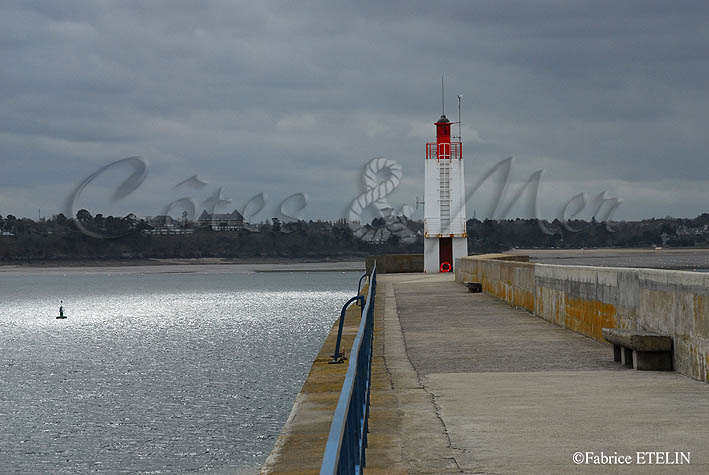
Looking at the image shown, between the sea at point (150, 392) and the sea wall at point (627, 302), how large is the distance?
583cm

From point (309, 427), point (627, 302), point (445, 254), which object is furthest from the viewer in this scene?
point (445, 254)

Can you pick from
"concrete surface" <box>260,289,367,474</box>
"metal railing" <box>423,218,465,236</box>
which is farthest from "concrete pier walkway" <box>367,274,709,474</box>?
"metal railing" <box>423,218,465,236</box>

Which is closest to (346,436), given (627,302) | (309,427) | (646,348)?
(309,427)

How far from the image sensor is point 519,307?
18672 millimetres

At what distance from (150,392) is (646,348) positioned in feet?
57.1

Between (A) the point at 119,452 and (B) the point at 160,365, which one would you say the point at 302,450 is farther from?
(B) the point at 160,365

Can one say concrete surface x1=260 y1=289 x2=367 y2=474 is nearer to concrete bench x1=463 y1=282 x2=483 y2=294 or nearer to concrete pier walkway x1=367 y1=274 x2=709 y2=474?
concrete pier walkway x1=367 y1=274 x2=709 y2=474

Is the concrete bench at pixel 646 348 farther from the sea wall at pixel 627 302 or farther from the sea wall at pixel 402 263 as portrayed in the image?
the sea wall at pixel 402 263

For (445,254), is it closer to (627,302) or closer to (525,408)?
(627,302)

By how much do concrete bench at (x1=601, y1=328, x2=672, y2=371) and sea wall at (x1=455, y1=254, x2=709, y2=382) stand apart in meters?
0.11

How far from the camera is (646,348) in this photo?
9266 mm

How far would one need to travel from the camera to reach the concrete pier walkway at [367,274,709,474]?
591cm

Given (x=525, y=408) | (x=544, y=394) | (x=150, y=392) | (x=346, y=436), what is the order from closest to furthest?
(x=346, y=436) < (x=525, y=408) < (x=544, y=394) < (x=150, y=392)

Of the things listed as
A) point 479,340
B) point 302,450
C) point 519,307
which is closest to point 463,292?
point 519,307
